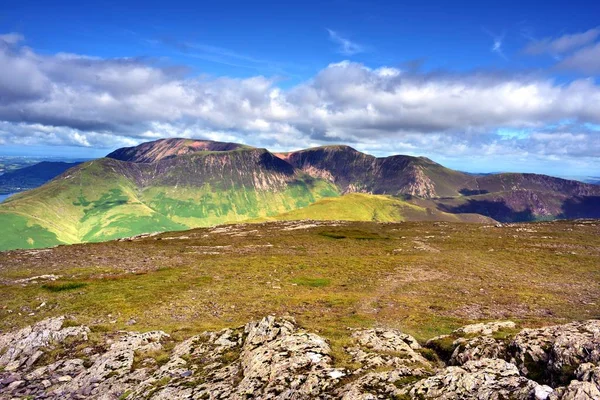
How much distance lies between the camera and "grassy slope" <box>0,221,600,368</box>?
3825 centimetres

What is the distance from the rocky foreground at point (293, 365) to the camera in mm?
14922

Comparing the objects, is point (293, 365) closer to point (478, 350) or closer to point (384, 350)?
point (384, 350)

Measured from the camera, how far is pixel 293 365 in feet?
61.6

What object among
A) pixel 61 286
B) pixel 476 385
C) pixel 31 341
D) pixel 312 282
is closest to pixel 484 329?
pixel 476 385

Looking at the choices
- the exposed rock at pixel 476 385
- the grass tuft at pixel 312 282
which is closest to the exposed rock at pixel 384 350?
the exposed rock at pixel 476 385

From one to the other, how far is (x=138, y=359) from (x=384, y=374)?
19721mm

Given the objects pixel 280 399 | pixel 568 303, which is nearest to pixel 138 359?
pixel 280 399

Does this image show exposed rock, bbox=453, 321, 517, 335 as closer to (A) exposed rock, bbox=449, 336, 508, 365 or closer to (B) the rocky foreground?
(B) the rocky foreground

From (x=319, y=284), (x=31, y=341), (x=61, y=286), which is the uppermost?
(x=31, y=341)

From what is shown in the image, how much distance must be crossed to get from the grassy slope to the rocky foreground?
163 inches

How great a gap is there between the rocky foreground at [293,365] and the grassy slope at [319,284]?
4145mm

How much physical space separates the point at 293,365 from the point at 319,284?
123 ft

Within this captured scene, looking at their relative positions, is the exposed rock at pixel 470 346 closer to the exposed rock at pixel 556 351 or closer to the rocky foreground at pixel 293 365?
the rocky foreground at pixel 293 365

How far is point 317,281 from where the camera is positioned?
57.4 m
